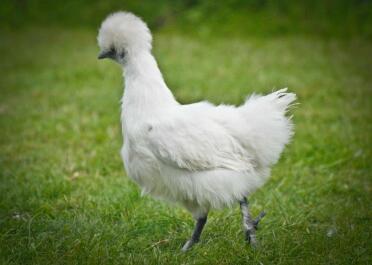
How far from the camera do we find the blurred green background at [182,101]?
4.07m

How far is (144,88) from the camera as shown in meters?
3.91

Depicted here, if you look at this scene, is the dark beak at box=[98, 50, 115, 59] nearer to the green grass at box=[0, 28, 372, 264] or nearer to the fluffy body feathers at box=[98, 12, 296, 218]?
the fluffy body feathers at box=[98, 12, 296, 218]

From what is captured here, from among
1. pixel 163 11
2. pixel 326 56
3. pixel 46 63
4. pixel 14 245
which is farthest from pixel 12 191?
pixel 163 11

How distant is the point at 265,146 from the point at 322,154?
8.25 feet

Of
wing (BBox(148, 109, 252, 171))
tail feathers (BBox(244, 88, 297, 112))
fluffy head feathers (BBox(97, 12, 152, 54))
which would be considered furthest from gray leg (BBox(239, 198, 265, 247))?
fluffy head feathers (BBox(97, 12, 152, 54))

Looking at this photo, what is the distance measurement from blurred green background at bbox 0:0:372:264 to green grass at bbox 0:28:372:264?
16 millimetres

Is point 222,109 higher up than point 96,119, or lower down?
higher up

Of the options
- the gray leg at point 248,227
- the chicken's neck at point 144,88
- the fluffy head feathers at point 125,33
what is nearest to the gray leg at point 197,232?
the gray leg at point 248,227

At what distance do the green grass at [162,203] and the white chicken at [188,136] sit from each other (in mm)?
428

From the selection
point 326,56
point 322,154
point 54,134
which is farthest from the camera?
point 326,56

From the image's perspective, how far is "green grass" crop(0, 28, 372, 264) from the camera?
3988 mm

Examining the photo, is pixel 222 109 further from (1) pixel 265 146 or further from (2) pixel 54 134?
(2) pixel 54 134

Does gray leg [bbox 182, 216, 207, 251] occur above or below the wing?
below

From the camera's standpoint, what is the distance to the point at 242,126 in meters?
3.90
